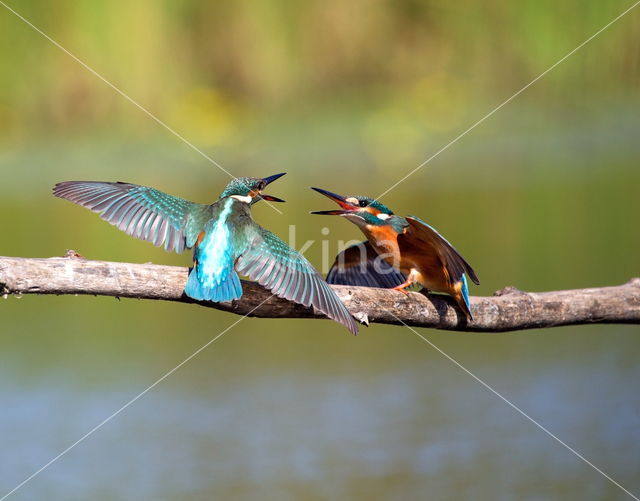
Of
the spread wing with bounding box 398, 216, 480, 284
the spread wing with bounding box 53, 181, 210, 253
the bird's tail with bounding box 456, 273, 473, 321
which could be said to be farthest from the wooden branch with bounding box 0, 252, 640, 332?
the spread wing with bounding box 53, 181, 210, 253

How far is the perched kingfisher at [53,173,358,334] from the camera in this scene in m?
3.19

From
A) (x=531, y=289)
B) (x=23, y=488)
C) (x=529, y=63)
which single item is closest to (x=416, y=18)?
(x=529, y=63)

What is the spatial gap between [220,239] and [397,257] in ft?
2.68

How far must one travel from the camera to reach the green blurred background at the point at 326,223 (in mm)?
4609

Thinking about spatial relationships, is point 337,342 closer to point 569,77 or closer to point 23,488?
point 23,488

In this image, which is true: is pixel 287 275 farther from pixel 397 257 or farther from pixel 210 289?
pixel 397 257

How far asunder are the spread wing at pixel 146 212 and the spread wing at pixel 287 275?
0.22 meters

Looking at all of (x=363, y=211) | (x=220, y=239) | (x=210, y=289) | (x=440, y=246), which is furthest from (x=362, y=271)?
(x=210, y=289)

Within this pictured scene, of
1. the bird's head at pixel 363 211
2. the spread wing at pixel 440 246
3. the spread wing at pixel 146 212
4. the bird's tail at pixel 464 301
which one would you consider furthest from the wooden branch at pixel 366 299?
the bird's head at pixel 363 211

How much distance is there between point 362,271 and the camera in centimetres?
419

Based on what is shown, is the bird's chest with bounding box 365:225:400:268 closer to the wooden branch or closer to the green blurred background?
the wooden branch

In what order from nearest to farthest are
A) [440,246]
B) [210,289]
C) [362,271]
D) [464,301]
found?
[210,289] → [464,301] → [440,246] → [362,271]

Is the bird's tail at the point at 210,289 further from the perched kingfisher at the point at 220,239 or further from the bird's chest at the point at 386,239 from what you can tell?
the bird's chest at the point at 386,239

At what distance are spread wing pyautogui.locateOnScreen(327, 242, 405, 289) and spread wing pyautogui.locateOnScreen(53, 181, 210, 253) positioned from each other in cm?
79
